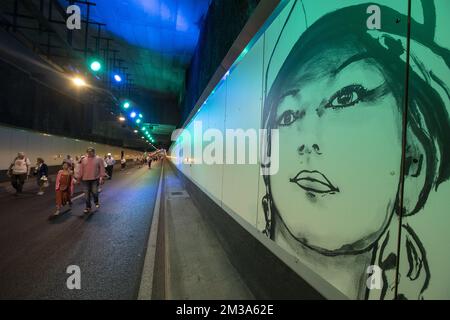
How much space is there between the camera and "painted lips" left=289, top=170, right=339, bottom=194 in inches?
97.9

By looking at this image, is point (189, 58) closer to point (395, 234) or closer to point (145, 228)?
point (145, 228)

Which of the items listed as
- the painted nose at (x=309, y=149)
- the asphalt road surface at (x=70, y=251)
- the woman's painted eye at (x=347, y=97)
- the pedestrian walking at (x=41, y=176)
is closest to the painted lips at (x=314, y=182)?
the painted nose at (x=309, y=149)

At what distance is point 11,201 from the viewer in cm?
1045

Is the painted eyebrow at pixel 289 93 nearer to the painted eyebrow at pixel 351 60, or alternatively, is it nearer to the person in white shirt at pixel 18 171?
the painted eyebrow at pixel 351 60

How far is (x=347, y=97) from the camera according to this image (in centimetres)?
233

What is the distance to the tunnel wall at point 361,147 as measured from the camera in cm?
167

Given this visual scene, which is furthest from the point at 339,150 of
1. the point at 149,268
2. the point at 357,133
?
the point at 149,268

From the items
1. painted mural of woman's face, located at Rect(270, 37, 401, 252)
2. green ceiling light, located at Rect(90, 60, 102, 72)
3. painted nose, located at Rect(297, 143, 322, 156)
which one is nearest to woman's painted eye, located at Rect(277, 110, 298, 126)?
painted mural of woman's face, located at Rect(270, 37, 401, 252)

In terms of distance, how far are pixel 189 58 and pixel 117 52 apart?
3742mm

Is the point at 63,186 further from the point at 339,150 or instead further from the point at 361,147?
the point at 361,147

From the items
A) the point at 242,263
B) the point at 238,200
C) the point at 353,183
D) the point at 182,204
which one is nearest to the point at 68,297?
the point at 242,263

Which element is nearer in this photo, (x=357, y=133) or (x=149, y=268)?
(x=357, y=133)

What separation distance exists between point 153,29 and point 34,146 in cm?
1232

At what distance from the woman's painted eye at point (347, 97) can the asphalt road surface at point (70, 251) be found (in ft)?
10.6
